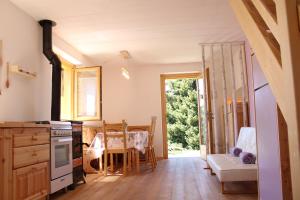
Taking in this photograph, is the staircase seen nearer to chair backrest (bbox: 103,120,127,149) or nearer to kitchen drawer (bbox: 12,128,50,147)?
kitchen drawer (bbox: 12,128,50,147)

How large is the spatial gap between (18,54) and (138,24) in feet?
5.79

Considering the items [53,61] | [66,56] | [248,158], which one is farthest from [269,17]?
[66,56]

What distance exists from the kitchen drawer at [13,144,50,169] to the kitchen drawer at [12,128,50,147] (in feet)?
0.15

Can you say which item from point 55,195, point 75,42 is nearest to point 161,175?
point 55,195

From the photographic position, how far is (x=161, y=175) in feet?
15.0

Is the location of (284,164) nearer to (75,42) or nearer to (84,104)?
(75,42)

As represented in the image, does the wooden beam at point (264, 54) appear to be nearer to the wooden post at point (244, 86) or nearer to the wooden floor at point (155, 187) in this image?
the wooden floor at point (155, 187)

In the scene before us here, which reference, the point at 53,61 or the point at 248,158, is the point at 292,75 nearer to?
the point at 248,158

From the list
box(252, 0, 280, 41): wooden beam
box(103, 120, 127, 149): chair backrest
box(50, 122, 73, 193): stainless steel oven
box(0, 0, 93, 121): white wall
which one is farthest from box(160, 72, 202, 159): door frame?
box(252, 0, 280, 41): wooden beam

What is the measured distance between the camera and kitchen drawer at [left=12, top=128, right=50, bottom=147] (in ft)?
8.75

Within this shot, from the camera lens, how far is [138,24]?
4.41 metres

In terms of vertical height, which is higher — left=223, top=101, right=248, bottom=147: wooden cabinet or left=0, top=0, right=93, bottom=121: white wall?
left=0, top=0, right=93, bottom=121: white wall

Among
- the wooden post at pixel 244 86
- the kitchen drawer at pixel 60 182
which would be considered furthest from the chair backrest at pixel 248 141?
the kitchen drawer at pixel 60 182

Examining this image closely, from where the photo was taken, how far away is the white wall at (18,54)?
3387mm
